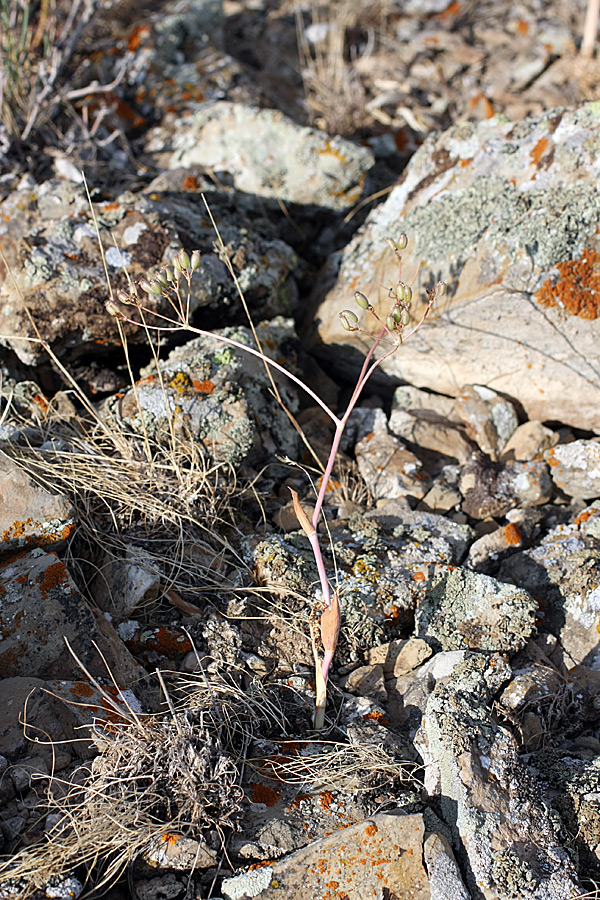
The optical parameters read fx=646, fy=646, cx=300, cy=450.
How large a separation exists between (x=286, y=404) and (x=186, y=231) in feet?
3.66

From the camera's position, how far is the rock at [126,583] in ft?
8.54

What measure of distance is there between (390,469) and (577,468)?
3.11ft

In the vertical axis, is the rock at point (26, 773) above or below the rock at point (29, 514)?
below

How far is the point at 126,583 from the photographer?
2639 mm

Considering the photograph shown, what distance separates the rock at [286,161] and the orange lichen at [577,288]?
1727mm

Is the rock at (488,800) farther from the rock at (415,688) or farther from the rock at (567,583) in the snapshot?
the rock at (567,583)

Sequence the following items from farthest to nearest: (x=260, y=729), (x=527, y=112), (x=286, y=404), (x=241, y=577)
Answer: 1. (x=527, y=112)
2. (x=286, y=404)
3. (x=241, y=577)
4. (x=260, y=729)

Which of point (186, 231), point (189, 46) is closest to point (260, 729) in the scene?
point (186, 231)

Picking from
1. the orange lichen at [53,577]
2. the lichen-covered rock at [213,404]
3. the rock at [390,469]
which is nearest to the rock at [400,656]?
the rock at [390,469]

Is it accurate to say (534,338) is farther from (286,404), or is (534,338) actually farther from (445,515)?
(286,404)

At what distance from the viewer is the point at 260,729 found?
2322mm

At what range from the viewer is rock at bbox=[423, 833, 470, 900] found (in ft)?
6.13

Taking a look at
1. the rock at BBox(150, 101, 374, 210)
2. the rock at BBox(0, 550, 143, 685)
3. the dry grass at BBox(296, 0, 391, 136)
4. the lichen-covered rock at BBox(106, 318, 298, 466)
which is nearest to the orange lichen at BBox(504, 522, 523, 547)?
the lichen-covered rock at BBox(106, 318, 298, 466)

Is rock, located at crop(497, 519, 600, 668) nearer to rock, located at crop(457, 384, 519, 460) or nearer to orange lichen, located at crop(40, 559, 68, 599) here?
rock, located at crop(457, 384, 519, 460)
